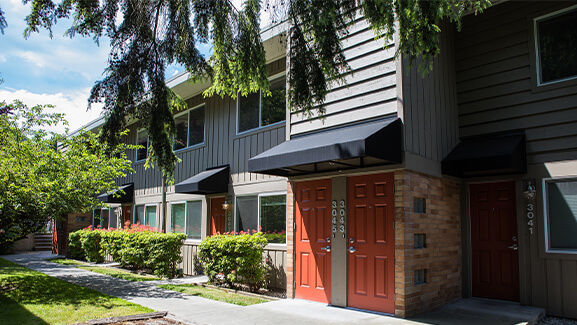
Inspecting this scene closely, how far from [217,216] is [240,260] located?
3.05 meters

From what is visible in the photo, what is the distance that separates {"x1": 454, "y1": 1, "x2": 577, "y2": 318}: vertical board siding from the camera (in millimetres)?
6645

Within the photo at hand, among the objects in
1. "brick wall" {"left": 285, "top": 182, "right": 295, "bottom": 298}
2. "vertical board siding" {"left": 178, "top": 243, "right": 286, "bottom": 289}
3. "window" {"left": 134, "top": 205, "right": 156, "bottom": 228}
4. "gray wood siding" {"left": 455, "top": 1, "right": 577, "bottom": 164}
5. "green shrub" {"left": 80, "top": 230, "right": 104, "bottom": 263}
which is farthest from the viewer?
"green shrub" {"left": 80, "top": 230, "right": 104, "bottom": 263}

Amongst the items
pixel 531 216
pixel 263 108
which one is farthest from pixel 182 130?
pixel 531 216

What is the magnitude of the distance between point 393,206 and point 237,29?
3546mm

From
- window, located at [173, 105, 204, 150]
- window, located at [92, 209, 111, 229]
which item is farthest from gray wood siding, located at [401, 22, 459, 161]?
window, located at [92, 209, 111, 229]

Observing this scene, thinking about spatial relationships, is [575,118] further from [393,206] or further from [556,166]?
[393,206]

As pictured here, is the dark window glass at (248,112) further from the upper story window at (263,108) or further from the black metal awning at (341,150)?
the black metal awning at (341,150)

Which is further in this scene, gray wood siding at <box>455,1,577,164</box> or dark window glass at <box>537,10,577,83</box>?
dark window glass at <box>537,10,577,83</box>

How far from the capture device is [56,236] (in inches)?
741

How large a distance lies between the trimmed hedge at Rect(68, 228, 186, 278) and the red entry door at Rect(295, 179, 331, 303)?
4333mm

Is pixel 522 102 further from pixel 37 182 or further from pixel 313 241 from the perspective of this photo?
pixel 37 182

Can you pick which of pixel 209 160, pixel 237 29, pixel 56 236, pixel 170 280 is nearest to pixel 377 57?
pixel 237 29

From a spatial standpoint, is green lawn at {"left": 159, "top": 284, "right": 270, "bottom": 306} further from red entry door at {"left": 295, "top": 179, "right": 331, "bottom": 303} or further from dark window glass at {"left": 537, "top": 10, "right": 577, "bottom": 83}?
dark window glass at {"left": 537, "top": 10, "right": 577, "bottom": 83}

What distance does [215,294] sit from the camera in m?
8.30
